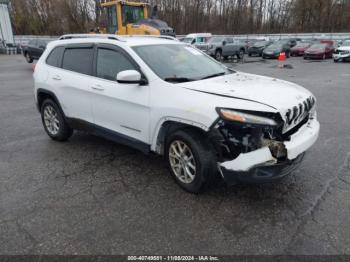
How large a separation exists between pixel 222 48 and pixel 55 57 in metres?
19.8

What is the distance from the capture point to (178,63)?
4.03 meters

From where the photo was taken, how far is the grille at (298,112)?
3.05m

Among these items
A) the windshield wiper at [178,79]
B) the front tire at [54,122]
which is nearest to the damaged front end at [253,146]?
the windshield wiper at [178,79]

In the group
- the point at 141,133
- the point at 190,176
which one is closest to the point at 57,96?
the point at 141,133

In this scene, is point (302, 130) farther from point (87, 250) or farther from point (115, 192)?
point (87, 250)

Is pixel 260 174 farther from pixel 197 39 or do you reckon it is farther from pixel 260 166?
pixel 197 39

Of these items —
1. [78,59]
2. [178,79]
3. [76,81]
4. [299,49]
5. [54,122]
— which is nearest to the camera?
[178,79]

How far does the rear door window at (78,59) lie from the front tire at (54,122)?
77 centimetres

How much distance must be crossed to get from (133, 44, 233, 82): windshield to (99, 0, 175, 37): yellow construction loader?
1095 centimetres

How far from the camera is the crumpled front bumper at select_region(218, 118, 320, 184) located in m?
2.87

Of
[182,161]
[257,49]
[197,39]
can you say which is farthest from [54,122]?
[257,49]

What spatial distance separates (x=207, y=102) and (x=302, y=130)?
3.93 feet

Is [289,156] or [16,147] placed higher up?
[289,156]

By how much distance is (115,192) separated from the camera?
141 inches
